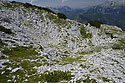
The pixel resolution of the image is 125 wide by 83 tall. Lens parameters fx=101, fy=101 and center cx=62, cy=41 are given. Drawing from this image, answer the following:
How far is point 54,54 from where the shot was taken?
1973cm

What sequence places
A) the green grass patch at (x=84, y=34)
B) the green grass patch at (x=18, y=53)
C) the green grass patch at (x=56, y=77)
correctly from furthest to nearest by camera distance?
1. the green grass patch at (x=84, y=34)
2. the green grass patch at (x=18, y=53)
3. the green grass patch at (x=56, y=77)

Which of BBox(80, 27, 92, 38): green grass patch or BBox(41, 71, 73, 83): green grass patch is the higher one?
BBox(41, 71, 73, 83): green grass patch

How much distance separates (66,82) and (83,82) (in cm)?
160

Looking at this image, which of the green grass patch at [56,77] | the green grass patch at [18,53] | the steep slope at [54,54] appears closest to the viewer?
Answer: the green grass patch at [56,77]

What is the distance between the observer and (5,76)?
1041 centimetres

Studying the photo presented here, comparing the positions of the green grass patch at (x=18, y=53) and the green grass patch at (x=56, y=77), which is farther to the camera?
the green grass patch at (x=18, y=53)

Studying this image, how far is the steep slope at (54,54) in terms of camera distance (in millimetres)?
10672

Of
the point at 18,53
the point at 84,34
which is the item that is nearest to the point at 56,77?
the point at 18,53

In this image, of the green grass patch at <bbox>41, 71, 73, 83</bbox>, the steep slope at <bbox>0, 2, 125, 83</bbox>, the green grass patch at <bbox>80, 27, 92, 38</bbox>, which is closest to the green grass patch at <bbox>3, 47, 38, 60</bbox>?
the steep slope at <bbox>0, 2, 125, 83</bbox>

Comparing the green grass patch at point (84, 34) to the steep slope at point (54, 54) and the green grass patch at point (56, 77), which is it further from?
the green grass patch at point (56, 77)

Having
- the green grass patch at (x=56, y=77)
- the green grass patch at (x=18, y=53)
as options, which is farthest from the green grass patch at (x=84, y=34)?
the green grass patch at (x=56, y=77)

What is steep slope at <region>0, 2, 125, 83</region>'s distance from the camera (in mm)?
10672

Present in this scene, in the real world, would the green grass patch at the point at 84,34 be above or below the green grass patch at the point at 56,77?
below

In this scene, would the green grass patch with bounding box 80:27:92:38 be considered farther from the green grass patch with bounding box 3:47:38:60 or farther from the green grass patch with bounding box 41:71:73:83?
the green grass patch with bounding box 41:71:73:83
